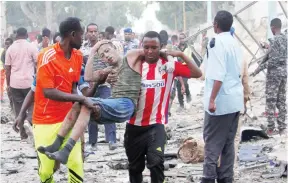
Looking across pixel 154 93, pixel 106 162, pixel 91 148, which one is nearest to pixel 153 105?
pixel 154 93

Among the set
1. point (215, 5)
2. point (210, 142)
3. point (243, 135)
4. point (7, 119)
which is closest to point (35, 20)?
point (215, 5)

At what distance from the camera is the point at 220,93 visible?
20.7ft

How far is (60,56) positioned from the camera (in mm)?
5562

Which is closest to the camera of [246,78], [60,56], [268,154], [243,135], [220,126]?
[60,56]

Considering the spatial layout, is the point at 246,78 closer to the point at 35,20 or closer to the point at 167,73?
the point at 167,73

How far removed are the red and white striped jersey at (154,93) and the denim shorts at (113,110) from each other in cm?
31

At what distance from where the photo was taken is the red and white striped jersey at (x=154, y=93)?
19.1 feet

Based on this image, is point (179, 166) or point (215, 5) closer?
point (179, 166)

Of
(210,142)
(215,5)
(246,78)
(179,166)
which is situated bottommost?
(179,166)

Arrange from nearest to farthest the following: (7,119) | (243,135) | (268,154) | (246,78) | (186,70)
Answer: (186,70)
(246,78)
(268,154)
(243,135)
(7,119)

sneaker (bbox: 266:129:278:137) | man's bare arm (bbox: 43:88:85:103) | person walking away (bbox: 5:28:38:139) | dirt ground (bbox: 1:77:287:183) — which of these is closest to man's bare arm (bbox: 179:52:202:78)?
man's bare arm (bbox: 43:88:85:103)

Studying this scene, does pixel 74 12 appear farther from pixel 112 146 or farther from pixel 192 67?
pixel 192 67

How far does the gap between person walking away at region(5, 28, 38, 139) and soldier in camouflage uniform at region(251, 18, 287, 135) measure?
4.26 metres

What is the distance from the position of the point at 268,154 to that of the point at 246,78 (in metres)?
2.04
